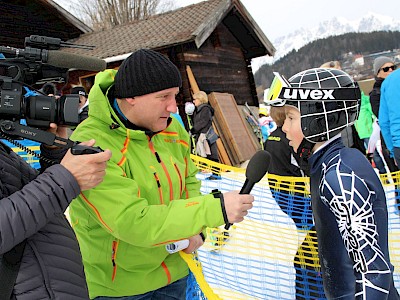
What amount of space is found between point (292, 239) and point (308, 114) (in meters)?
1.80

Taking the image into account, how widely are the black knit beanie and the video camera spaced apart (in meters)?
0.33

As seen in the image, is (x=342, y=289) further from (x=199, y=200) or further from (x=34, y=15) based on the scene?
(x=34, y=15)

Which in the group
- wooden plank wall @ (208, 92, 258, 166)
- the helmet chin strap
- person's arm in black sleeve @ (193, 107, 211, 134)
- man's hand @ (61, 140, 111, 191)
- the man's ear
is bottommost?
wooden plank wall @ (208, 92, 258, 166)

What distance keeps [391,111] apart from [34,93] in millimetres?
3827

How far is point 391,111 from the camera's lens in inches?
171

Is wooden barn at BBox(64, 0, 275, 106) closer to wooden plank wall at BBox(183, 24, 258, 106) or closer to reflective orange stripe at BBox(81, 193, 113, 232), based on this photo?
wooden plank wall at BBox(183, 24, 258, 106)

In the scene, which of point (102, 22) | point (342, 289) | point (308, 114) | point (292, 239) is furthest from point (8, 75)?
point (102, 22)

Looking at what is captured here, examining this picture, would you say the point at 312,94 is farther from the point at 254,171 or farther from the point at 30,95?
the point at 30,95

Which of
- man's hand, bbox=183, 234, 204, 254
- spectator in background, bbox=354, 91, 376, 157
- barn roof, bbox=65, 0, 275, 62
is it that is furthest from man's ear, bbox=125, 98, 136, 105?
barn roof, bbox=65, 0, 275, 62

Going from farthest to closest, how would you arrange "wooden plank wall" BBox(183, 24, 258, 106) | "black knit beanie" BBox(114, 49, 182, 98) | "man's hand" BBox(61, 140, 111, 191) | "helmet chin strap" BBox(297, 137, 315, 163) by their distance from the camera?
"wooden plank wall" BBox(183, 24, 258, 106) < "helmet chin strap" BBox(297, 137, 315, 163) < "black knit beanie" BBox(114, 49, 182, 98) < "man's hand" BBox(61, 140, 111, 191)

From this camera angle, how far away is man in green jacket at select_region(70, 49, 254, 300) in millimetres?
1607

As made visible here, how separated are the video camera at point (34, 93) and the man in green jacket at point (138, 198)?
0.33 metres

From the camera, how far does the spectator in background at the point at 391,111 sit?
13.8 ft

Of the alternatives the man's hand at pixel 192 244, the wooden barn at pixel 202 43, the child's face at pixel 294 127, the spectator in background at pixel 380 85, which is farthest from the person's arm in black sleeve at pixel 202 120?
the man's hand at pixel 192 244
